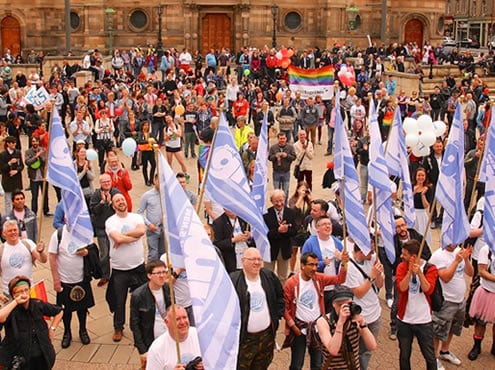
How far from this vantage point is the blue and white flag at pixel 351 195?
8281 mm

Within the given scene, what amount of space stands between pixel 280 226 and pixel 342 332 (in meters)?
3.28

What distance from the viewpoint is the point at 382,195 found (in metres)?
9.36

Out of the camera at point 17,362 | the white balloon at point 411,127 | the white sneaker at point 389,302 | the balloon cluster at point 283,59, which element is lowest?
the white sneaker at point 389,302

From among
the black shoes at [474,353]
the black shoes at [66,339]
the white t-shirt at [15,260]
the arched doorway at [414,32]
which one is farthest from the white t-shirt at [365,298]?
the arched doorway at [414,32]

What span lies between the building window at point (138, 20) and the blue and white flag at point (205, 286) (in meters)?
40.5

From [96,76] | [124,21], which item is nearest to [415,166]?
[96,76]

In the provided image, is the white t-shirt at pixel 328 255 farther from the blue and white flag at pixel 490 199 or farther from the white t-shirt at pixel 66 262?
the white t-shirt at pixel 66 262

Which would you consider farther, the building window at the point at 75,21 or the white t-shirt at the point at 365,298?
the building window at the point at 75,21

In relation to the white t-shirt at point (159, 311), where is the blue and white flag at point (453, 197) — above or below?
above

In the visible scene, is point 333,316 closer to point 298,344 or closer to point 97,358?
point 298,344

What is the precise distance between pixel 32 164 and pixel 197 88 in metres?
13.1

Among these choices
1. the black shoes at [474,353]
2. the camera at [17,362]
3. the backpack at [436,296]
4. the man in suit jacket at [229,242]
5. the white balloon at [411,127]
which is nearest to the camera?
the camera at [17,362]

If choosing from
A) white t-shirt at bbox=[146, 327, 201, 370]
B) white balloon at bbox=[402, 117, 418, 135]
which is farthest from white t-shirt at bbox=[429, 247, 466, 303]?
white balloon at bbox=[402, 117, 418, 135]

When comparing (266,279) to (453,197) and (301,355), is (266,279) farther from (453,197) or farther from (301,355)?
(453,197)
